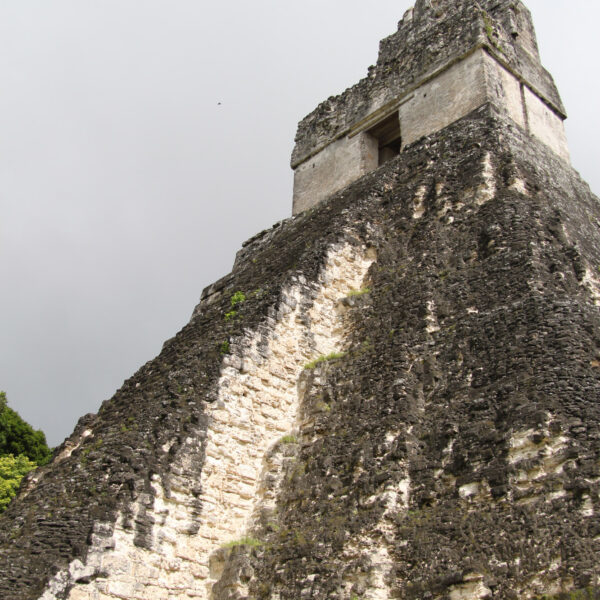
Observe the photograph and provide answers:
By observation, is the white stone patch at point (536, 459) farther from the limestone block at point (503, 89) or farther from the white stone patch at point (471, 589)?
the limestone block at point (503, 89)

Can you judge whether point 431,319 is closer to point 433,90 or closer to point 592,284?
point 592,284

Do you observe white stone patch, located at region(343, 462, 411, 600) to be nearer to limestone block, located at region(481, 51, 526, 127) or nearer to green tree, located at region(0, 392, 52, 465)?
limestone block, located at region(481, 51, 526, 127)

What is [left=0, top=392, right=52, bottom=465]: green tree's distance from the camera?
22859mm

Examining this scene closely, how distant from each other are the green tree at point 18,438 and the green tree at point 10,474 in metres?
1.60

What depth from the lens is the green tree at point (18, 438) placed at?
22859 mm

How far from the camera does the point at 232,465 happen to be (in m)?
7.69

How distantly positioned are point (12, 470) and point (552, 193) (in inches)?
645

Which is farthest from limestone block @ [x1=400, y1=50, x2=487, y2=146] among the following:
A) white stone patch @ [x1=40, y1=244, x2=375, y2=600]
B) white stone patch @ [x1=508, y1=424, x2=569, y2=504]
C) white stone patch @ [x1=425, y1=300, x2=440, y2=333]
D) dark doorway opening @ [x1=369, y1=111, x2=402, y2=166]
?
white stone patch @ [x1=508, y1=424, x2=569, y2=504]

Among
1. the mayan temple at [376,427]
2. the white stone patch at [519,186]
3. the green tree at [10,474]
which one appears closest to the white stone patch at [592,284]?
the mayan temple at [376,427]

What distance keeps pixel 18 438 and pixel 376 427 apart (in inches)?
751

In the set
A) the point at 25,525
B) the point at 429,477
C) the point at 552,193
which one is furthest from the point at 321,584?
the point at 552,193

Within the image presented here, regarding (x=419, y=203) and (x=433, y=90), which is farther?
(x=433, y=90)

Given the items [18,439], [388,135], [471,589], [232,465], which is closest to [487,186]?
[232,465]

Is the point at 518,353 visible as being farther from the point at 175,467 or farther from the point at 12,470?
the point at 12,470
